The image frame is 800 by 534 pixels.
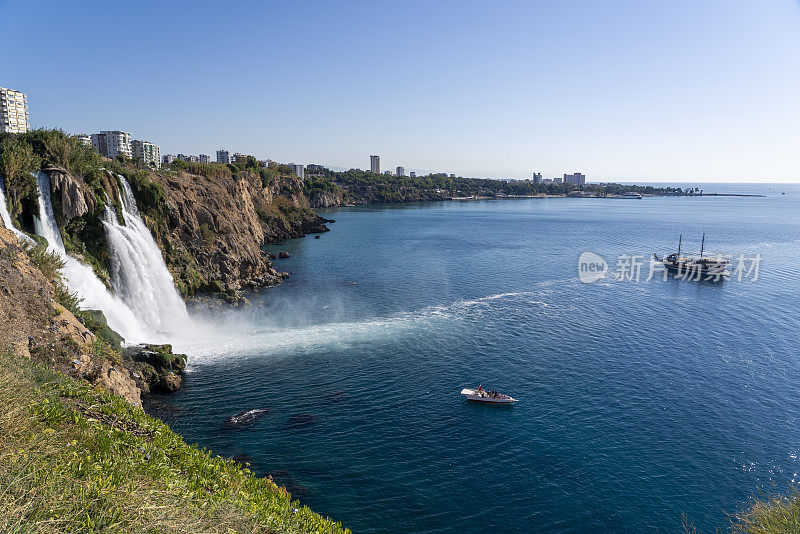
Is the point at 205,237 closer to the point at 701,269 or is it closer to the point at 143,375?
the point at 143,375

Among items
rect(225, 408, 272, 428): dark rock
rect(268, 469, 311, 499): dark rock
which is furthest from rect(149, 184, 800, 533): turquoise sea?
rect(225, 408, 272, 428): dark rock

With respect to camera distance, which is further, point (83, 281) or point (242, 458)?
point (83, 281)

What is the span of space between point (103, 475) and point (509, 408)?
25725mm

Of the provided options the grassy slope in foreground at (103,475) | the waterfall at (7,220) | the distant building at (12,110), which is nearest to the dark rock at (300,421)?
the grassy slope in foreground at (103,475)

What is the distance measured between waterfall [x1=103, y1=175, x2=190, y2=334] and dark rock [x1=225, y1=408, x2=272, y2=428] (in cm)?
1761

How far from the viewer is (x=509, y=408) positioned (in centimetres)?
3247

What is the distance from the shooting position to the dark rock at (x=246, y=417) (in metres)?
29.4

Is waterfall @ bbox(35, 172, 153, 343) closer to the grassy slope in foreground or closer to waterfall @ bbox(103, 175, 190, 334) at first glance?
waterfall @ bbox(103, 175, 190, 334)

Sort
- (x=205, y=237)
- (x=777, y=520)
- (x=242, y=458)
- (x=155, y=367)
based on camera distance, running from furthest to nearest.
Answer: (x=205, y=237) → (x=155, y=367) → (x=242, y=458) → (x=777, y=520)

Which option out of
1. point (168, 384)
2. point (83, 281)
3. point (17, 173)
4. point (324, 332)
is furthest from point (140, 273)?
point (324, 332)

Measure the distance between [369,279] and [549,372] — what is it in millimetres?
36559

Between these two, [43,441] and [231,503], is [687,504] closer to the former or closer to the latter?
[231,503]

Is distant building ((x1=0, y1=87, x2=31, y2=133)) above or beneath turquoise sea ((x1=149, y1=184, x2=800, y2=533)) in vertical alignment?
→ above

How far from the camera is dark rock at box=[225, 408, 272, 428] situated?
29.4 metres
